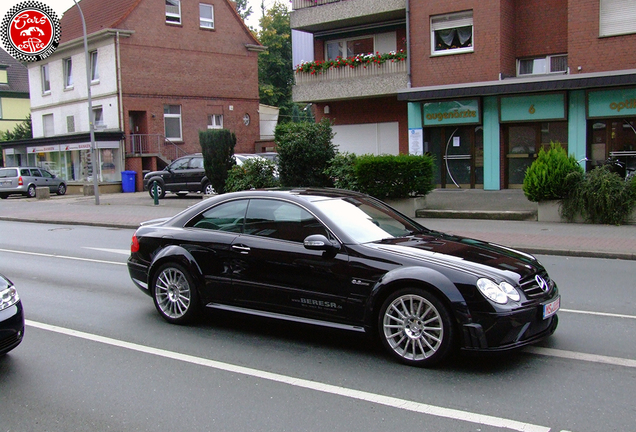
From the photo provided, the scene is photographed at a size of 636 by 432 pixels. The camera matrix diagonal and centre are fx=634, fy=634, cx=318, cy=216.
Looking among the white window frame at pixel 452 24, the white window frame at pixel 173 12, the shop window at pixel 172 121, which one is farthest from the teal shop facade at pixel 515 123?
the white window frame at pixel 173 12

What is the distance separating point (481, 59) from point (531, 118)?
9.14ft

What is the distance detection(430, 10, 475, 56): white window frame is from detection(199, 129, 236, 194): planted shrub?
8.05 metres

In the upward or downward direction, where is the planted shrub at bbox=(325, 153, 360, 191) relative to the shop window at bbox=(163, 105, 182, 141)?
downward

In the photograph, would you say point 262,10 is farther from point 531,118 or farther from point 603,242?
point 603,242

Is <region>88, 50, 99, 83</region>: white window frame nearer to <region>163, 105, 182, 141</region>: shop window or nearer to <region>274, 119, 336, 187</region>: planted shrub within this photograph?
<region>163, 105, 182, 141</region>: shop window

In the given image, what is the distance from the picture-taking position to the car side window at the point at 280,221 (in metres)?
6.11

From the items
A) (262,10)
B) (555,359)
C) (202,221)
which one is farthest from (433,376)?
(262,10)

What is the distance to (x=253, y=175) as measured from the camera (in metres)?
19.9

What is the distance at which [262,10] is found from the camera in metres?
73.1

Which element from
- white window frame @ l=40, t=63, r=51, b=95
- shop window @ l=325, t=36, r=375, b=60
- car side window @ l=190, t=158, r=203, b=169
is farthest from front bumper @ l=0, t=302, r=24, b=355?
white window frame @ l=40, t=63, r=51, b=95

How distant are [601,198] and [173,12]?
2939 centimetres

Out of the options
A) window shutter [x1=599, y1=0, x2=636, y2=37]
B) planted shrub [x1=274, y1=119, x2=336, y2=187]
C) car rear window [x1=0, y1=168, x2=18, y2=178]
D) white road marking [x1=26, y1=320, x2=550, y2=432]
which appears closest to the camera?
white road marking [x1=26, y1=320, x2=550, y2=432]

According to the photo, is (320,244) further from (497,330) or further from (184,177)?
(184,177)

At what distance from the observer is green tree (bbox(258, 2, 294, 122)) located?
58.7m
